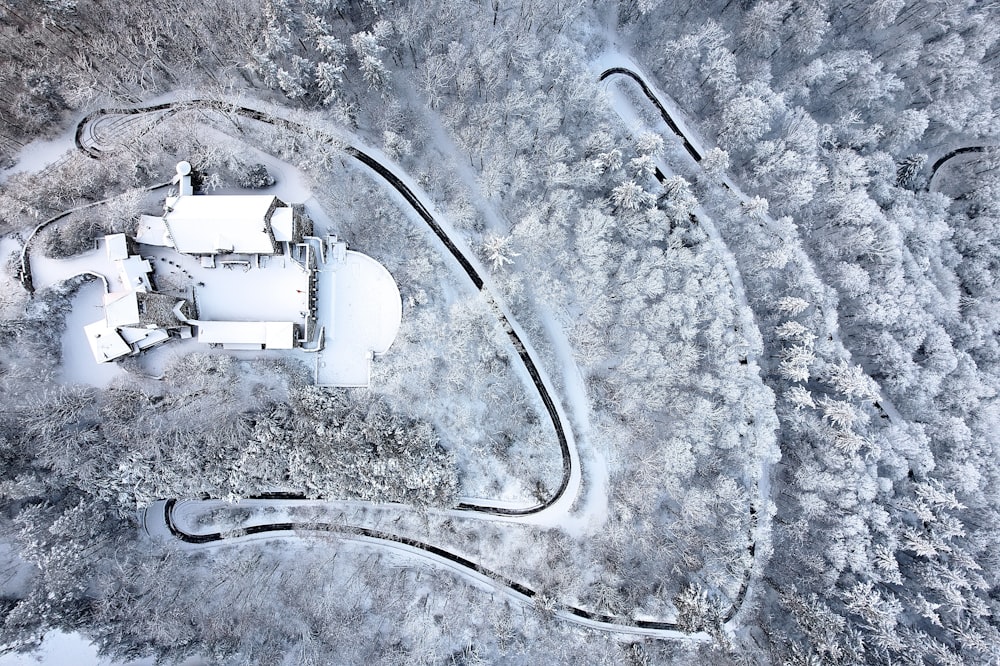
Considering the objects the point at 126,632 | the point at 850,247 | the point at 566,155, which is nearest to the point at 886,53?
the point at 850,247

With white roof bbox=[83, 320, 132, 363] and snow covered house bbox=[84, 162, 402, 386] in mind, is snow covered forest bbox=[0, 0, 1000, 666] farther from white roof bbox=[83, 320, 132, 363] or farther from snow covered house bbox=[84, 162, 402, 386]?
snow covered house bbox=[84, 162, 402, 386]

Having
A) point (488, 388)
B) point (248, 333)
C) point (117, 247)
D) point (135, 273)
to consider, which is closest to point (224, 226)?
point (248, 333)

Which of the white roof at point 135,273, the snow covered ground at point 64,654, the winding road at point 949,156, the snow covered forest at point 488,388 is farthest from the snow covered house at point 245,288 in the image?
the winding road at point 949,156

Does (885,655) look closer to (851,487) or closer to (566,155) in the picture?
(851,487)

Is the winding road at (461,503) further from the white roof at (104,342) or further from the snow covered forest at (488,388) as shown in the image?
the white roof at (104,342)

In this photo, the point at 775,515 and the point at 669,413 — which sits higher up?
the point at 669,413

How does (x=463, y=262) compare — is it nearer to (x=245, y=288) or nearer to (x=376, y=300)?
(x=376, y=300)
